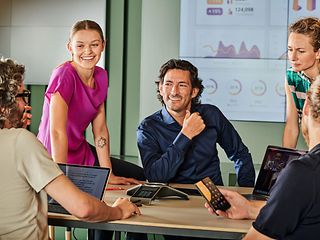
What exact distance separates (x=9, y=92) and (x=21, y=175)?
271mm

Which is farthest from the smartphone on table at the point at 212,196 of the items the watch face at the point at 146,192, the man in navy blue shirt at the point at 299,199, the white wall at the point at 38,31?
the white wall at the point at 38,31

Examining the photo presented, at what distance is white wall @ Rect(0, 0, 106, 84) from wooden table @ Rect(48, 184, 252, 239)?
3473 millimetres

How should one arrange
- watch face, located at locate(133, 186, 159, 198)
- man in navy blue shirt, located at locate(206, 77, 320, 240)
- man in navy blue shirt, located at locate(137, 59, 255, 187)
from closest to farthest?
1. man in navy blue shirt, located at locate(206, 77, 320, 240)
2. watch face, located at locate(133, 186, 159, 198)
3. man in navy blue shirt, located at locate(137, 59, 255, 187)

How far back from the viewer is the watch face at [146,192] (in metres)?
3.04

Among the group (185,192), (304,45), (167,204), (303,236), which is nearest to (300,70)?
(304,45)

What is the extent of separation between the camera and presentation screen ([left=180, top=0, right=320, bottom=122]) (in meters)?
5.59

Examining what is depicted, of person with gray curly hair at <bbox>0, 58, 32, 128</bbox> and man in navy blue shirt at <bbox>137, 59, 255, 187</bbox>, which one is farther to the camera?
man in navy blue shirt at <bbox>137, 59, 255, 187</bbox>

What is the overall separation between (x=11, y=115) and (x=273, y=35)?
11.7 feet

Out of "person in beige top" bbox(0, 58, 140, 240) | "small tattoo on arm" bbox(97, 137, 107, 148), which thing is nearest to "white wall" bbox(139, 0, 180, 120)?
"small tattoo on arm" bbox(97, 137, 107, 148)

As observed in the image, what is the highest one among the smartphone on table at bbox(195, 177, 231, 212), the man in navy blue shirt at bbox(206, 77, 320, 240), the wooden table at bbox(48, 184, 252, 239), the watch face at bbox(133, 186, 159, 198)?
the man in navy blue shirt at bbox(206, 77, 320, 240)

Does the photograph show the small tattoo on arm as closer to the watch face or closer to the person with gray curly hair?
the watch face

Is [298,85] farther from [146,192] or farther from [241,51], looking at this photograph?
[241,51]

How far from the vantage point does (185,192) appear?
329cm

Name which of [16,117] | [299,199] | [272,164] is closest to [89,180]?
[16,117]
